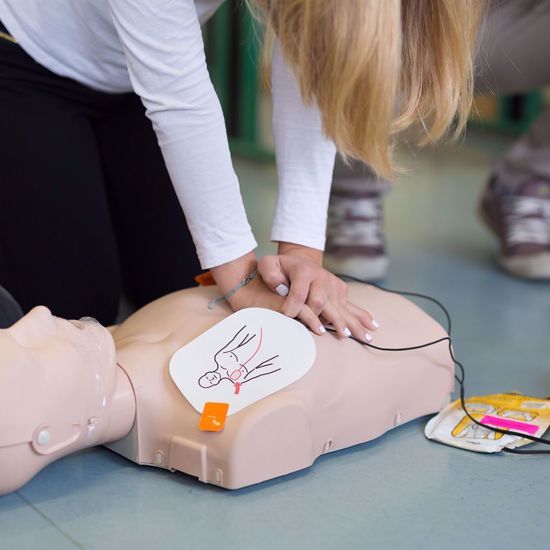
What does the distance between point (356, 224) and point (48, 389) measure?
919mm

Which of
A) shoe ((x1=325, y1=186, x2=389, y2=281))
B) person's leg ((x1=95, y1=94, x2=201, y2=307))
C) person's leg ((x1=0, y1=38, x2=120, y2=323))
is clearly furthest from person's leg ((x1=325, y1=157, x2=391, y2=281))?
person's leg ((x1=0, y1=38, x2=120, y2=323))

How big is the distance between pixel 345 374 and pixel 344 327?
5 cm

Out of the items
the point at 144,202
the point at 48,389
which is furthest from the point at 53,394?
the point at 144,202

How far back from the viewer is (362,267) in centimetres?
166

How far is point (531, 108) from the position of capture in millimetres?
3014

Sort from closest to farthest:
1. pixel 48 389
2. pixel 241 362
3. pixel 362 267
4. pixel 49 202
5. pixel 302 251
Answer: pixel 48 389, pixel 241 362, pixel 302 251, pixel 49 202, pixel 362 267

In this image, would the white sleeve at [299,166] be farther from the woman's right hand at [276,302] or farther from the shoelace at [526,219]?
the shoelace at [526,219]

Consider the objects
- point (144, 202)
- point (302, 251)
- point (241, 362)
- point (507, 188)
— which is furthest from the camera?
point (507, 188)

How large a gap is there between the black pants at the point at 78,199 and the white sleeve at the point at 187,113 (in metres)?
0.28

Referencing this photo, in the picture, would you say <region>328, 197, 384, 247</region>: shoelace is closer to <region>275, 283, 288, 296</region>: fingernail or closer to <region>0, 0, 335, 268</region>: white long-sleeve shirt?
<region>0, 0, 335, 268</region>: white long-sleeve shirt

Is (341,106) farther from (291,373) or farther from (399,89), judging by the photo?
(291,373)

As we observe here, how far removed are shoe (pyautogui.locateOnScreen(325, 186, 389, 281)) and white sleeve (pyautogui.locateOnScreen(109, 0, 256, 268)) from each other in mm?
605

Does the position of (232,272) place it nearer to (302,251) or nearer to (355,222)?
(302,251)

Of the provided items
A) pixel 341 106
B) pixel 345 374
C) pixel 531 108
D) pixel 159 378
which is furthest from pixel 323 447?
pixel 531 108
